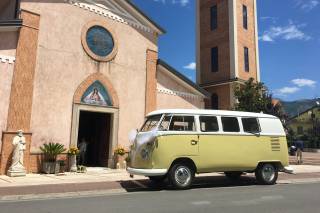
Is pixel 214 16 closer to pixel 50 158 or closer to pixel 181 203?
pixel 50 158

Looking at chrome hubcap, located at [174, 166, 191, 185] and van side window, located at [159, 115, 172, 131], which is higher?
van side window, located at [159, 115, 172, 131]

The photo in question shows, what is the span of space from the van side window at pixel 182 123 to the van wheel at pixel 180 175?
119 centimetres

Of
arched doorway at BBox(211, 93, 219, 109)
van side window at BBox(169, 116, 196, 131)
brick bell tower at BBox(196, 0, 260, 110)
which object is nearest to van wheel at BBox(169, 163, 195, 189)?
van side window at BBox(169, 116, 196, 131)

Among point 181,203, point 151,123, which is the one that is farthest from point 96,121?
point 181,203

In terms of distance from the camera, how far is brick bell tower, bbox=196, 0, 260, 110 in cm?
2791

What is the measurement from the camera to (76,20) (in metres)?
16.9

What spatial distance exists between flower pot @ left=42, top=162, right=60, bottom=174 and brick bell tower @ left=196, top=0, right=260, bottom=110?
15.8m

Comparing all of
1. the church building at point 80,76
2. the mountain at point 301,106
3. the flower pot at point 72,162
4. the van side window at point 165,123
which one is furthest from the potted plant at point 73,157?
the mountain at point 301,106

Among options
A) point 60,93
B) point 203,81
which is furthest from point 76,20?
point 203,81

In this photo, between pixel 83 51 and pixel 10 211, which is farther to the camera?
pixel 83 51

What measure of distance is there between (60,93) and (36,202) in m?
8.41

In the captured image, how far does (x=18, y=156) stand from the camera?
45.2 feet

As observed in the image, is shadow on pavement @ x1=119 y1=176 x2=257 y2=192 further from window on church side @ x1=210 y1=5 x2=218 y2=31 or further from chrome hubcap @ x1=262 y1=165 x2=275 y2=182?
window on church side @ x1=210 y1=5 x2=218 y2=31

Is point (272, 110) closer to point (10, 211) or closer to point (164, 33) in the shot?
point (164, 33)
